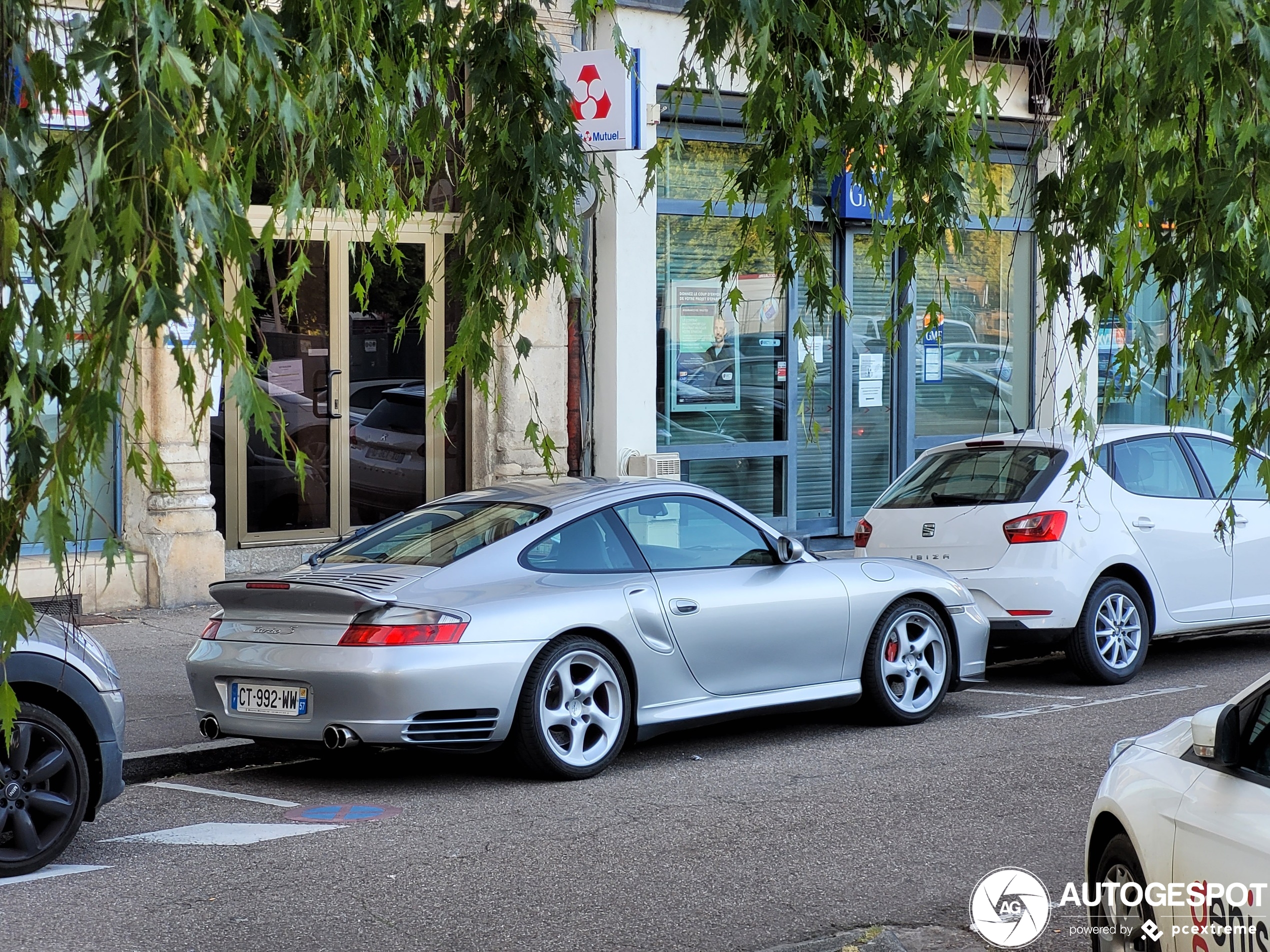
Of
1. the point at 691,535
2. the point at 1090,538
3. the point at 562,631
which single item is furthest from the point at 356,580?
the point at 1090,538

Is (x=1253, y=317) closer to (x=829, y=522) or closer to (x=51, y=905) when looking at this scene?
(x=51, y=905)

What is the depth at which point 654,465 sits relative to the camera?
15.4m

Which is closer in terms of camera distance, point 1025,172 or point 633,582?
point 1025,172

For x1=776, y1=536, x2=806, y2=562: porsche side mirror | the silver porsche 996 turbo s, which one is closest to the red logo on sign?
the silver porsche 996 turbo s

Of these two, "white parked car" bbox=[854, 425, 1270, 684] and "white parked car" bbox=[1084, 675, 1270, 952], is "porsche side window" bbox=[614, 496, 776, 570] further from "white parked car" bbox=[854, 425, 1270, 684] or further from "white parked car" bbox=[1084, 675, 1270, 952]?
"white parked car" bbox=[1084, 675, 1270, 952]

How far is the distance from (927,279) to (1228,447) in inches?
292

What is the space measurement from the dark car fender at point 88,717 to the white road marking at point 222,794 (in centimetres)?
114

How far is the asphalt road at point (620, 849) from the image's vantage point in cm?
550

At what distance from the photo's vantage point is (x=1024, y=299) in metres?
19.0

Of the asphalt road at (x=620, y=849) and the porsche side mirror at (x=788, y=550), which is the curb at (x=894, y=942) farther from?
the porsche side mirror at (x=788, y=550)

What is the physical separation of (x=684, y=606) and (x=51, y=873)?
3337mm

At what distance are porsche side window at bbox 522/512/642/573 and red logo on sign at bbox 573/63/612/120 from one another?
603 cm

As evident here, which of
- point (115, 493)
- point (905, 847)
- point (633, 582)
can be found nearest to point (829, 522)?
point (115, 493)

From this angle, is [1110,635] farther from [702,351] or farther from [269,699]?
[702,351]
